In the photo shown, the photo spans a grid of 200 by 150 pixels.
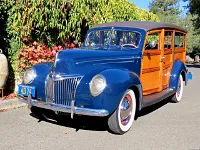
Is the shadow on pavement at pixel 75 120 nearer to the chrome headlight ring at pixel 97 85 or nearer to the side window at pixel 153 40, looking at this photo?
the chrome headlight ring at pixel 97 85

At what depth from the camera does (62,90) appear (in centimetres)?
454

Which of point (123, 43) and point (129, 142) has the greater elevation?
point (123, 43)

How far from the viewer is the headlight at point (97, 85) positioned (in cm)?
423

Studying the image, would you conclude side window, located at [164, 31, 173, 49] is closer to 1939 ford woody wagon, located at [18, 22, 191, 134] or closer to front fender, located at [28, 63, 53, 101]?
1939 ford woody wagon, located at [18, 22, 191, 134]

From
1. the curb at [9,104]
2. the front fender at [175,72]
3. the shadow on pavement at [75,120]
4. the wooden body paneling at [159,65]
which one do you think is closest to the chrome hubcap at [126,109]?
the shadow on pavement at [75,120]

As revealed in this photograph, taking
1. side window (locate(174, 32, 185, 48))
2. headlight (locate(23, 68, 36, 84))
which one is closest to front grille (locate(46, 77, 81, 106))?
headlight (locate(23, 68, 36, 84))

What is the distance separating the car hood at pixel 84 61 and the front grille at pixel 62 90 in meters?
0.13

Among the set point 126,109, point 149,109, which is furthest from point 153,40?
point 126,109

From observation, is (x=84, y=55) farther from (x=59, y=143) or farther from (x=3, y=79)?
(x=3, y=79)

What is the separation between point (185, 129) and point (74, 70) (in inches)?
84.3

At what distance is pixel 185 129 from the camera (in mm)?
4965

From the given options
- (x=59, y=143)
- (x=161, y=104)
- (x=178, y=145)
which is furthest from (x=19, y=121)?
(x=161, y=104)

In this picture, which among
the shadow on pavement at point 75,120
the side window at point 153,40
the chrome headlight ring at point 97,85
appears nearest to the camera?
the chrome headlight ring at point 97,85

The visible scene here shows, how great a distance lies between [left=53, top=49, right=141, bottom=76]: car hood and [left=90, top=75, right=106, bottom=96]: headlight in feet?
1.11
